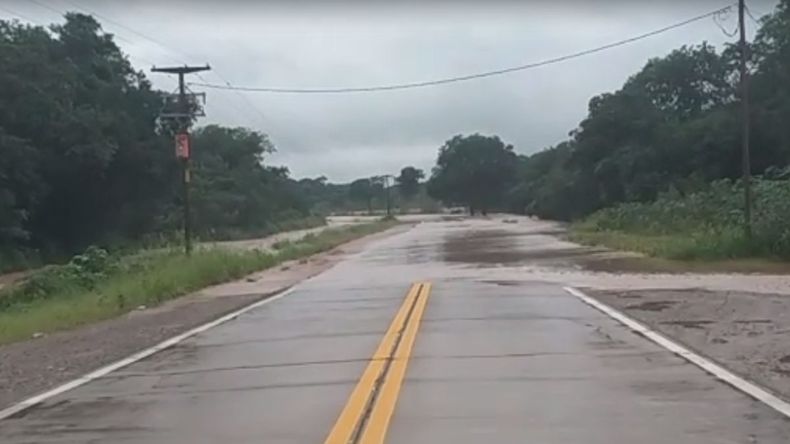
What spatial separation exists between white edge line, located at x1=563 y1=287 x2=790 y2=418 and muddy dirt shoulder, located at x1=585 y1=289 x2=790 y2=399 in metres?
0.15

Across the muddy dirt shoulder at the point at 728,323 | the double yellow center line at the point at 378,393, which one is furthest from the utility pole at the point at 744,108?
the double yellow center line at the point at 378,393

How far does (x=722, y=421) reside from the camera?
888 centimetres

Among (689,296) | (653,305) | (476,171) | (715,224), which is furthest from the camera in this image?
(476,171)

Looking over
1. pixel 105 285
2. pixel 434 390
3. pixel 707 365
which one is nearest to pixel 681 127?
pixel 105 285

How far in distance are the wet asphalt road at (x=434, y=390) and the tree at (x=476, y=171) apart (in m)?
148

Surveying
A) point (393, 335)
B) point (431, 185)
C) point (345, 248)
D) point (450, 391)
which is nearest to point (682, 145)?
point (345, 248)

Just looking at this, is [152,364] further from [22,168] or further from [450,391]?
[22,168]

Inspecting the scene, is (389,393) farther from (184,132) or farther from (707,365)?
(184,132)

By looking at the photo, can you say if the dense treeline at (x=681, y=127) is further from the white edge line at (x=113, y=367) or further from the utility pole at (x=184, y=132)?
the white edge line at (x=113, y=367)

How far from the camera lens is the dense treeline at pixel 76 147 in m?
57.6

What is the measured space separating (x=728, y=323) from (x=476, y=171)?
Result: 149744 millimetres

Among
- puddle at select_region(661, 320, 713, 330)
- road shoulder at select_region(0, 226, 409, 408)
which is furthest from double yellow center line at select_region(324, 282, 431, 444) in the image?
puddle at select_region(661, 320, 713, 330)

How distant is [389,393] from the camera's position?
34.3 feet

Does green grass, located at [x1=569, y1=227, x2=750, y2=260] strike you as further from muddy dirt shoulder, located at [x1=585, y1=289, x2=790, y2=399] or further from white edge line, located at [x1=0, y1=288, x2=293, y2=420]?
white edge line, located at [x1=0, y1=288, x2=293, y2=420]
